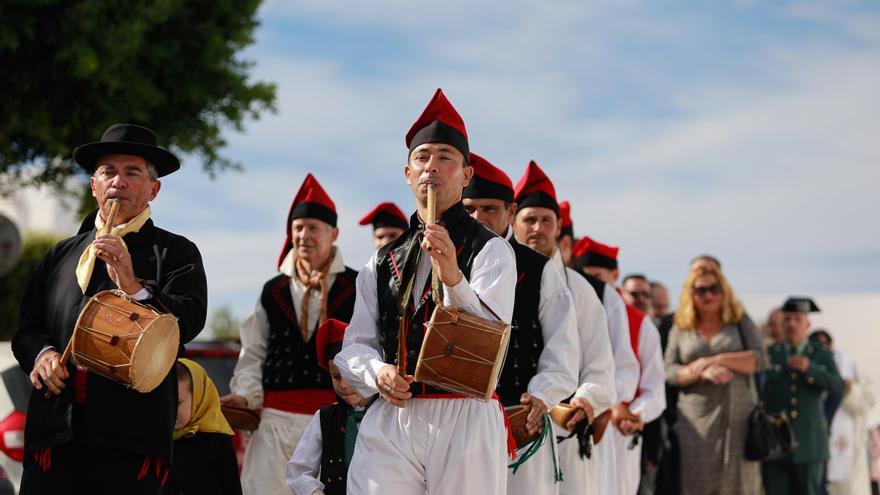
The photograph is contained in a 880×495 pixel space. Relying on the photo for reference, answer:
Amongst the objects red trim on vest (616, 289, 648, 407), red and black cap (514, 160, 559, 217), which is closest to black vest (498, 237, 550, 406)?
red and black cap (514, 160, 559, 217)

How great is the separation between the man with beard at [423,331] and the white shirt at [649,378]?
3605mm

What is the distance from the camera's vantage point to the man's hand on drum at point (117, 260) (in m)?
4.57

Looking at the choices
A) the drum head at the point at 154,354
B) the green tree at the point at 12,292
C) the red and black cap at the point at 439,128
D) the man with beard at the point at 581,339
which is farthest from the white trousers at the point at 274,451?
the green tree at the point at 12,292

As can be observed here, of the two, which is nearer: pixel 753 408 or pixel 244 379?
pixel 244 379

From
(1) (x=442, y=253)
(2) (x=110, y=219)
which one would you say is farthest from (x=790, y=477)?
(2) (x=110, y=219)

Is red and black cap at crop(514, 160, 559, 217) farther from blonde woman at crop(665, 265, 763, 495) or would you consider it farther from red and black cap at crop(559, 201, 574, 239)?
blonde woman at crop(665, 265, 763, 495)

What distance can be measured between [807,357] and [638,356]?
145 inches

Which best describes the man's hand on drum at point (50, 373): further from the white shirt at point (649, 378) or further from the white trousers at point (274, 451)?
the white shirt at point (649, 378)

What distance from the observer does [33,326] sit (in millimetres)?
5148

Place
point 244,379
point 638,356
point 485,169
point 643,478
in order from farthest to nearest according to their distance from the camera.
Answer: point 643,478 → point 638,356 → point 244,379 → point 485,169

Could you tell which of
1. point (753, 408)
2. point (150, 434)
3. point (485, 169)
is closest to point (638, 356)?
point (753, 408)

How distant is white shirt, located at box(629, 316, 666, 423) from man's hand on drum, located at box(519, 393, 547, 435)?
3193 millimetres

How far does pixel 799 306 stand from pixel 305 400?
636cm

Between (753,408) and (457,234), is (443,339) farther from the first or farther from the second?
(753,408)
